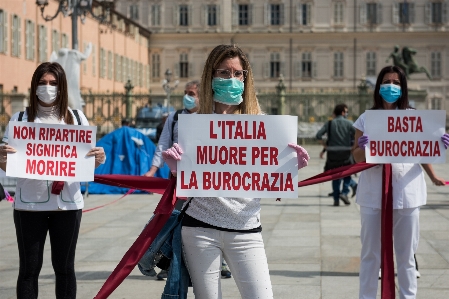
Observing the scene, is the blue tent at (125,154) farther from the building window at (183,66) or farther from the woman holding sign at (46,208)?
the building window at (183,66)

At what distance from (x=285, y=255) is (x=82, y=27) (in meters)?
37.4

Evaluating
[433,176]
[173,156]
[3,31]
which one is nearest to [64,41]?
[3,31]

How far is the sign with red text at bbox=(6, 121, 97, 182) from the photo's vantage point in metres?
5.32

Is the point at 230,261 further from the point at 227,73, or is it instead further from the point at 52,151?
the point at 52,151

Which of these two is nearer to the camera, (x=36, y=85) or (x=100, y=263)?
(x=36, y=85)

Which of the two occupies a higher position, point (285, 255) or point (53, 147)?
point (53, 147)

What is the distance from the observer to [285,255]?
9.48 meters

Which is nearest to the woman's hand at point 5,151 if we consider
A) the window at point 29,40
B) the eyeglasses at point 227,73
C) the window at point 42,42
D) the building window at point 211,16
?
the eyeglasses at point 227,73

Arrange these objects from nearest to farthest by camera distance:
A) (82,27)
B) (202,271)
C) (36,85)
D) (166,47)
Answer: (202,271) → (36,85) → (82,27) → (166,47)

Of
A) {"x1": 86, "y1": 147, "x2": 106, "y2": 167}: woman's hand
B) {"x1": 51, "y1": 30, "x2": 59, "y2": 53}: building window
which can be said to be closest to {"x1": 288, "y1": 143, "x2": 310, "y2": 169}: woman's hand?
{"x1": 86, "y1": 147, "x2": 106, "y2": 167}: woman's hand

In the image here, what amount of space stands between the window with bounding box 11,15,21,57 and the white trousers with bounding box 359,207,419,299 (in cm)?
3108

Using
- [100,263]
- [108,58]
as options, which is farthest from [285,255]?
[108,58]

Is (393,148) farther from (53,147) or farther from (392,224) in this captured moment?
(53,147)

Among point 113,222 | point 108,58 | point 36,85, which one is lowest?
point 113,222
